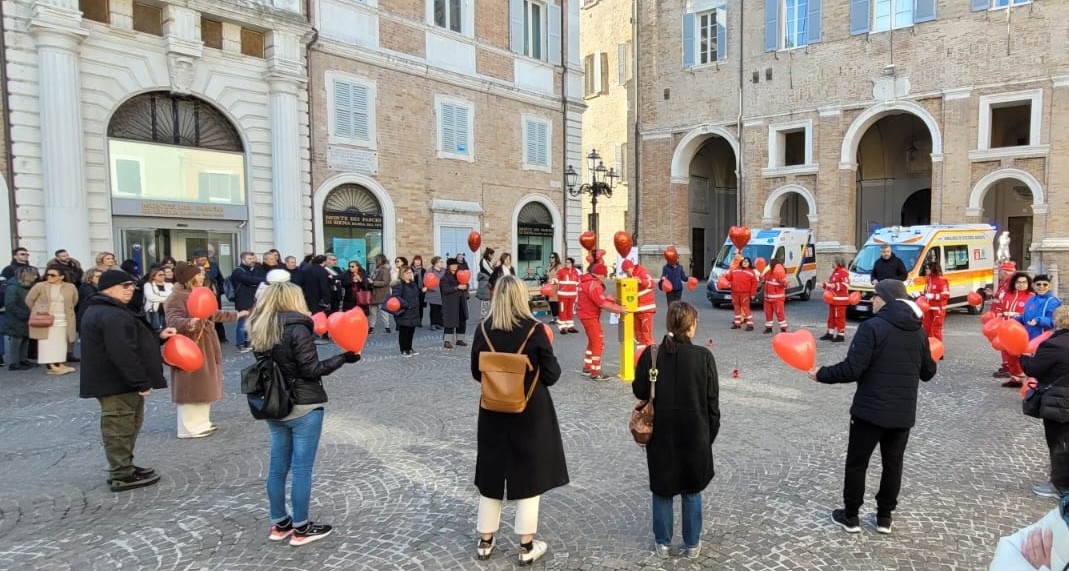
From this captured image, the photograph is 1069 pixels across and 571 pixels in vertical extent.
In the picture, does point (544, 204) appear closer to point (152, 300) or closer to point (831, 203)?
point (831, 203)

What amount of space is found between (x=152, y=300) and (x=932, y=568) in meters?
10.2

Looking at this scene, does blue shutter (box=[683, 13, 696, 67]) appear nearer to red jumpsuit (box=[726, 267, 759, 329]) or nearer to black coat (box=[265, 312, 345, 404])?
red jumpsuit (box=[726, 267, 759, 329])

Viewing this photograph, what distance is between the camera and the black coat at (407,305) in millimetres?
10719

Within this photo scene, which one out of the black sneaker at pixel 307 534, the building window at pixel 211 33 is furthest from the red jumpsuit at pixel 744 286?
the building window at pixel 211 33

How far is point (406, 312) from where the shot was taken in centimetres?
1074

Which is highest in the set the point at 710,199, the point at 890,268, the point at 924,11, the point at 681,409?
the point at 924,11

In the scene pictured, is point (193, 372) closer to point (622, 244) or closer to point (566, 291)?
point (622, 244)

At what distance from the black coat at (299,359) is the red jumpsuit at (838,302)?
35.3 ft

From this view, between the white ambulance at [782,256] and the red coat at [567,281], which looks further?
the white ambulance at [782,256]

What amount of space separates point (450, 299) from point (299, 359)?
7685mm

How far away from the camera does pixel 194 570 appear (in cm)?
377

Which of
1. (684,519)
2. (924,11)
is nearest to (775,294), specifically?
(684,519)

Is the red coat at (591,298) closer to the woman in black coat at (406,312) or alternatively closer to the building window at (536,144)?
the woman in black coat at (406,312)

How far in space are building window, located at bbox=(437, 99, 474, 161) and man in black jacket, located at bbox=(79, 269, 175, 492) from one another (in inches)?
596
